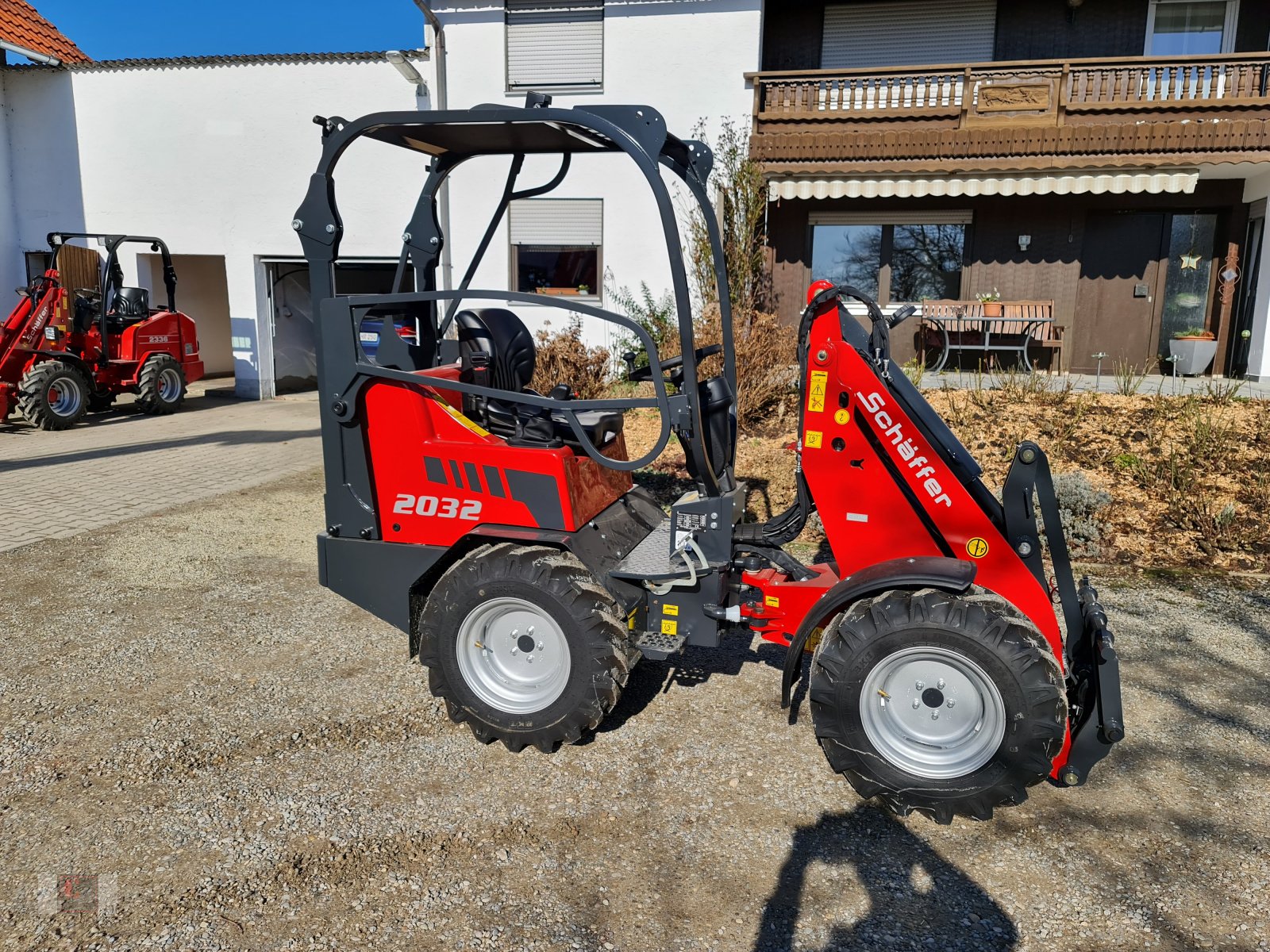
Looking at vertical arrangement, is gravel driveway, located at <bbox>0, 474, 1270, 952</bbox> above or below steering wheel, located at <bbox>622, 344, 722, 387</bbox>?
below

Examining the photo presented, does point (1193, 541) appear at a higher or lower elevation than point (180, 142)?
lower

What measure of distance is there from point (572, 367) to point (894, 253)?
6128mm

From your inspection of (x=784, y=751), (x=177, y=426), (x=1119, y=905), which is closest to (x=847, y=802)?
(x=784, y=751)

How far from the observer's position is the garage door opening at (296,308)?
14.9 meters

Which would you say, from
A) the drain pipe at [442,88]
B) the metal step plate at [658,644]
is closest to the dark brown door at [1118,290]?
the drain pipe at [442,88]

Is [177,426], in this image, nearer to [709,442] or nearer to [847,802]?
[709,442]

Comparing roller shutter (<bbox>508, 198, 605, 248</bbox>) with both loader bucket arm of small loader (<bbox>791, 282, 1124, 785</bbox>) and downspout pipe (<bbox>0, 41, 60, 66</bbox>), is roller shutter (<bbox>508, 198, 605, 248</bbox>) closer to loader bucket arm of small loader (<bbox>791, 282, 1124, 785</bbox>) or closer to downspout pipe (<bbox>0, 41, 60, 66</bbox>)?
downspout pipe (<bbox>0, 41, 60, 66</bbox>)

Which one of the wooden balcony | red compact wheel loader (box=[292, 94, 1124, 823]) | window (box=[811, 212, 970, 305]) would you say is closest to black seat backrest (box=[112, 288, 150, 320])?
the wooden balcony

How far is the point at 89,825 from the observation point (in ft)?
9.82

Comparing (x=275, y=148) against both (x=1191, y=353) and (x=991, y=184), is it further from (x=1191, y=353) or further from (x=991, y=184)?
(x=1191, y=353)

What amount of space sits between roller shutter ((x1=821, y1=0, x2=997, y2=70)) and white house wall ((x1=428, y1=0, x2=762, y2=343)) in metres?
1.86

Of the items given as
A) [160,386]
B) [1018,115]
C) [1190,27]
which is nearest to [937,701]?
[1018,115]

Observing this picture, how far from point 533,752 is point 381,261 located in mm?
11765

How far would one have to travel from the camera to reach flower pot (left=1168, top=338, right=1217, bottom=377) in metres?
11.9
